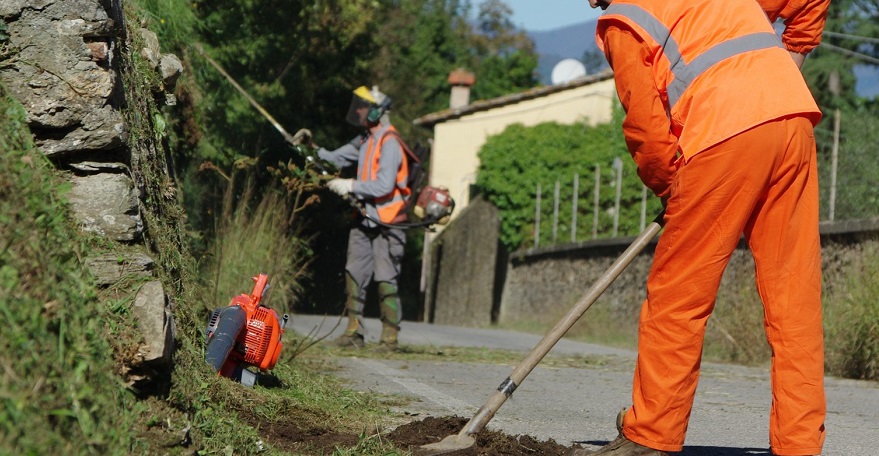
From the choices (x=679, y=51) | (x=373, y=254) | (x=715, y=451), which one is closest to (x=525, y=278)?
(x=373, y=254)

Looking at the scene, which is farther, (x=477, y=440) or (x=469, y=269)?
(x=469, y=269)

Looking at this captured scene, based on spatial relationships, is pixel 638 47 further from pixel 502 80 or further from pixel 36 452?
pixel 502 80

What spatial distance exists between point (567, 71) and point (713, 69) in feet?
102

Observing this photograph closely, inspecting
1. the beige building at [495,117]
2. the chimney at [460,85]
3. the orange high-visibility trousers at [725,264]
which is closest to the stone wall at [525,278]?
the beige building at [495,117]

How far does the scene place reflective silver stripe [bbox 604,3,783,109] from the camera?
12.9ft

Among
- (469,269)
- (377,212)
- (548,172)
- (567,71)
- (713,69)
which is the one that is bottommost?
(469,269)

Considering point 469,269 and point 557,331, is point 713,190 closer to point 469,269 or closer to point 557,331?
point 557,331

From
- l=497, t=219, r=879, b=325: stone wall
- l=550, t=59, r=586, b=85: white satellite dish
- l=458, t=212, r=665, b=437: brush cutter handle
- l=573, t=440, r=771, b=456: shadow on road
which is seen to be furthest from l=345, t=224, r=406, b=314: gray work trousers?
l=550, t=59, r=586, b=85: white satellite dish

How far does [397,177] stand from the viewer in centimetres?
962

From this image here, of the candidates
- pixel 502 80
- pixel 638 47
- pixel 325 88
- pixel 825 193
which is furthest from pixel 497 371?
pixel 502 80

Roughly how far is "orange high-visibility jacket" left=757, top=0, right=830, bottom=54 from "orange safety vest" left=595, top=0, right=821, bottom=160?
481mm

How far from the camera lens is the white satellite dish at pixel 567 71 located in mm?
34250

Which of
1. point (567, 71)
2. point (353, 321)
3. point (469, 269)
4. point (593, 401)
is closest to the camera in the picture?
point (593, 401)

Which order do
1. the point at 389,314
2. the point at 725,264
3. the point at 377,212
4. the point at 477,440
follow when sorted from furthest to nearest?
the point at 377,212
the point at 389,314
the point at 477,440
the point at 725,264
